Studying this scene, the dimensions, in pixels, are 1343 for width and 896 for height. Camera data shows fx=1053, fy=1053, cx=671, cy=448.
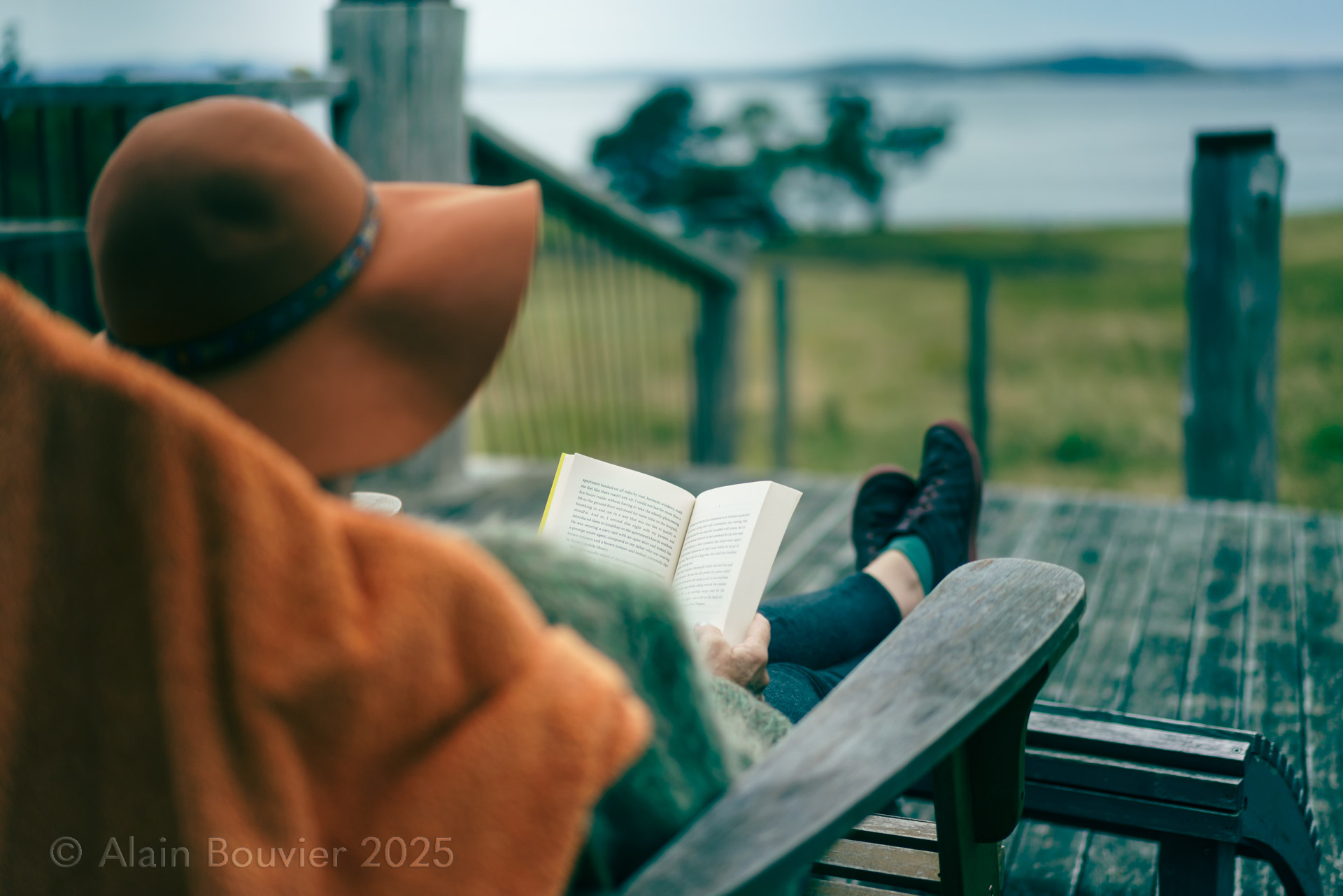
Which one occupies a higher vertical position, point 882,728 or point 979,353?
point 882,728

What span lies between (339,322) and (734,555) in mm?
552

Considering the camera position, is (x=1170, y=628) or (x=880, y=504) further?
(x=1170, y=628)

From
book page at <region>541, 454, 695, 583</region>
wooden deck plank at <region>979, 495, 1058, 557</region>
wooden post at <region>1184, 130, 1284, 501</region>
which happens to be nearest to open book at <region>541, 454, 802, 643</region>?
book page at <region>541, 454, 695, 583</region>

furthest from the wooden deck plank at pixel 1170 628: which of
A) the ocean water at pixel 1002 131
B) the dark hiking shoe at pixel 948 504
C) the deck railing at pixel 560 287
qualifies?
the ocean water at pixel 1002 131

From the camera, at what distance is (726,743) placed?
812mm

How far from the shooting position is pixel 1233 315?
9.95 ft

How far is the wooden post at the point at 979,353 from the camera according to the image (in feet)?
13.1

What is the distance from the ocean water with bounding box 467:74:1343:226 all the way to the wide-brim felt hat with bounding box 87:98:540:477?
35.8 ft

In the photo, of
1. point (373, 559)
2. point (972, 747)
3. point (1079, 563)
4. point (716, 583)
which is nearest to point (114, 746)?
point (373, 559)

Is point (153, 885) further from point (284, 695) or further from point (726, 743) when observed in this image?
point (726, 743)

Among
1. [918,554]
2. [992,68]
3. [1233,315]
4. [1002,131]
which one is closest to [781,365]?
[1233,315]

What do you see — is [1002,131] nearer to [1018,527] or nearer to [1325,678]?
[1018,527]

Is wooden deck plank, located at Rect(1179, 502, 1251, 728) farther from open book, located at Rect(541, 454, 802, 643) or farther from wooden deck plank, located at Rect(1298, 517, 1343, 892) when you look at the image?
open book, located at Rect(541, 454, 802, 643)

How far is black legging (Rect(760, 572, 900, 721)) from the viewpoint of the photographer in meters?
1.36
